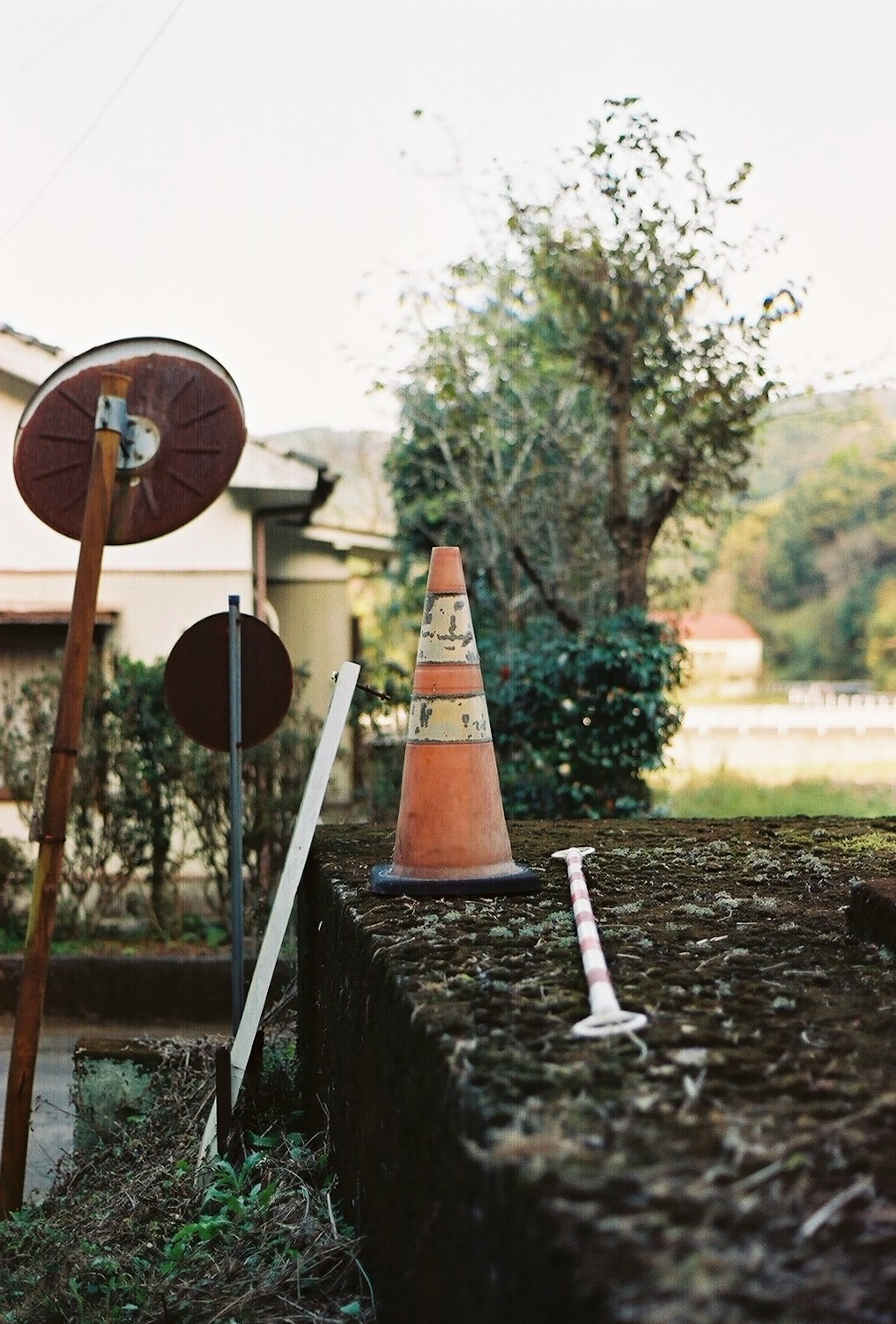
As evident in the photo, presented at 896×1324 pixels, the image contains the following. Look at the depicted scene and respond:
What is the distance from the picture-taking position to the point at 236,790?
16.8ft

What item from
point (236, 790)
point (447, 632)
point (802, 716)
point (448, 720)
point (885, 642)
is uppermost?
point (885, 642)

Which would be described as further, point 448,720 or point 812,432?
point 812,432

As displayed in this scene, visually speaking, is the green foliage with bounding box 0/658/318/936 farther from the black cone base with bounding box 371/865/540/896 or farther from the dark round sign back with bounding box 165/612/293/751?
the black cone base with bounding box 371/865/540/896

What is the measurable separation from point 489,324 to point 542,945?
1220 centimetres

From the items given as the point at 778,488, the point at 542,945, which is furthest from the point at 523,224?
the point at 778,488

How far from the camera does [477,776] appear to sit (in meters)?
3.94

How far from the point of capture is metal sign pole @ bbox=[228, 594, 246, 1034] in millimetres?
5051

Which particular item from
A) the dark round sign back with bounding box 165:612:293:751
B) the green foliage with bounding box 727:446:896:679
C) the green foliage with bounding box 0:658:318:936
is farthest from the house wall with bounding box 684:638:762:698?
the dark round sign back with bounding box 165:612:293:751

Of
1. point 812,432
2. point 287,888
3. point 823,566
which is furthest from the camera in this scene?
point 812,432

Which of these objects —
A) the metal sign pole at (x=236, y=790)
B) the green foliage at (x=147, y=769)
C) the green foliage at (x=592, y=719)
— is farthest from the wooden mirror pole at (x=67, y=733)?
the green foliage at (x=592, y=719)

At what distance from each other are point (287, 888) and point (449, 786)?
71 cm

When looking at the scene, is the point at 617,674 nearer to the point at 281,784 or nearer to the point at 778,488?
the point at 281,784

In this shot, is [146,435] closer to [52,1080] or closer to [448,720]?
[448,720]

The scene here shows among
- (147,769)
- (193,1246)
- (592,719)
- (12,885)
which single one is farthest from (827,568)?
(193,1246)
